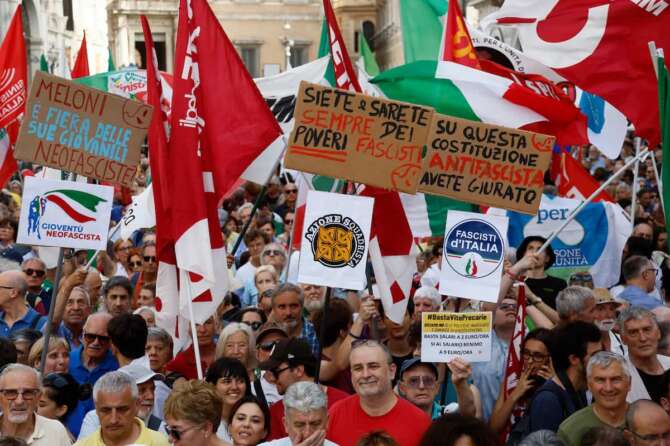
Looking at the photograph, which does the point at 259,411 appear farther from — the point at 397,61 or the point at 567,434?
Answer: the point at 397,61

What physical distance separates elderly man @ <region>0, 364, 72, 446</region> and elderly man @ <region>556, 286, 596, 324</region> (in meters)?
3.15

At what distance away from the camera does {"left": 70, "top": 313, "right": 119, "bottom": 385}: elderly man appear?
326 inches

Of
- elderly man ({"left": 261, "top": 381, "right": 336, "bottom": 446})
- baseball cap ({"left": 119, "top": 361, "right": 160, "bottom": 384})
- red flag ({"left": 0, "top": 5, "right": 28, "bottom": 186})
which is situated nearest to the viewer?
elderly man ({"left": 261, "top": 381, "right": 336, "bottom": 446})

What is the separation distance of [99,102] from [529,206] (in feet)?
8.53

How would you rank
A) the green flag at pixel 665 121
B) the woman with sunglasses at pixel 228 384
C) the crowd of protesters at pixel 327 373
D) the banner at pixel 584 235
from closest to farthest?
the crowd of protesters at pixel 327 373, the woman with sunglasses at pixel 228 384, the green flag at pixel 665 121, the banner at pixel 584 235

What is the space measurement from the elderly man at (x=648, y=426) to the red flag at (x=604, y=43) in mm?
2967

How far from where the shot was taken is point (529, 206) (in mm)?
7855

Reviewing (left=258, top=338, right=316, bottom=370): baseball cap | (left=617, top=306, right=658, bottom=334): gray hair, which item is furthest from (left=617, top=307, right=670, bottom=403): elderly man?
(left=258, top=338, right=316, bottom=370): baseball cap

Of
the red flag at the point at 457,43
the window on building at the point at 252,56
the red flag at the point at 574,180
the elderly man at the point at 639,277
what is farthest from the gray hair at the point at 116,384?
the window on building at the point at 252,56

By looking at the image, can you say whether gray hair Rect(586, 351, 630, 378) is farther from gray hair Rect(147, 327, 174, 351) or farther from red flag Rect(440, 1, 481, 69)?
red flag Rect(440, 1, 481, 69)

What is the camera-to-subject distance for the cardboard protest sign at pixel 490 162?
784 centimetres

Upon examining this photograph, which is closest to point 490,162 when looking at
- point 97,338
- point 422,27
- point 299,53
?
point 97,338

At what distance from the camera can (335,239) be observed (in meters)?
7.66

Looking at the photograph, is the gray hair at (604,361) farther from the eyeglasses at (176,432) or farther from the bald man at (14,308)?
the bald man at (14,308)
